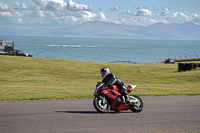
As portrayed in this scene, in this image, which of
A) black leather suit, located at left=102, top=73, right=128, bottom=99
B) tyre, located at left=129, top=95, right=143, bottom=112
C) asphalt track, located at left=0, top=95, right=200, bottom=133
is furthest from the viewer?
tyre, located at left=129, top=95, right=143, bottom=112

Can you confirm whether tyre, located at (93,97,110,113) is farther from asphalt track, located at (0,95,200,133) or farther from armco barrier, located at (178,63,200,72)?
armco barrier, located at (178,63,200,72)

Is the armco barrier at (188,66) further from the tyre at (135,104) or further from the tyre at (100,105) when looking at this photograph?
the tyre at (100,105)

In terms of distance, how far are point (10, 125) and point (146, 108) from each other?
5811 mm

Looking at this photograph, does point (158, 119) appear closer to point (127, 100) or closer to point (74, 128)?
point (127, 100)

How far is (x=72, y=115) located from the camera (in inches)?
373

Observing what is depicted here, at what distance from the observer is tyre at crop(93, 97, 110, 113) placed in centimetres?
988

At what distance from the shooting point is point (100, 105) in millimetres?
9977

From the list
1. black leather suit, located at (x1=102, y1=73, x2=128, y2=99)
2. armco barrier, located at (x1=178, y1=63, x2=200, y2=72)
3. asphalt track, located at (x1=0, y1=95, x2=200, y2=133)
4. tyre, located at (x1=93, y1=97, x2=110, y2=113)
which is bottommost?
asphalt track, located at (x1=0, y1=95, x2=200, y2=133)

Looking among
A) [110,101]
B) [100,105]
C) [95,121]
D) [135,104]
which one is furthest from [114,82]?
[95,121]

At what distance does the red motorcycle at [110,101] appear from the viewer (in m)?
9.88

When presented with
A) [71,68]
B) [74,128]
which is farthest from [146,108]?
[71,68]

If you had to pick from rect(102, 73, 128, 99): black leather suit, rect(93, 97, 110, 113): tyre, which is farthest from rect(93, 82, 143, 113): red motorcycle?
rect(102, 73, 128, 99): black leather suit

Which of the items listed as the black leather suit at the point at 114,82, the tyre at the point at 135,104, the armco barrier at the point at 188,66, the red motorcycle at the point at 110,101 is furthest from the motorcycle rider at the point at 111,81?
the armco barrier at the point at 188,66

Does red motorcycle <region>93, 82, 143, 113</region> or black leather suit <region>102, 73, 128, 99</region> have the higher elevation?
black leather suit <region>102, 73, 128, 99</region>
